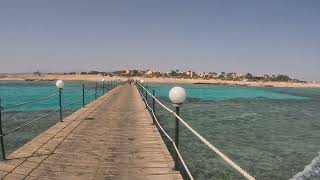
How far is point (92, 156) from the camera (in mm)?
7469

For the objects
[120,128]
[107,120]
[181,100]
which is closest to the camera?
[181,100]

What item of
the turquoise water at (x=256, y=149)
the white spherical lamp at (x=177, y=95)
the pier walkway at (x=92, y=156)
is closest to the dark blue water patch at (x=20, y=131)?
the pier walkway at (x=92, y=156)

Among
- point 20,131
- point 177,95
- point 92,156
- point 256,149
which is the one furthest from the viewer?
point 20,131

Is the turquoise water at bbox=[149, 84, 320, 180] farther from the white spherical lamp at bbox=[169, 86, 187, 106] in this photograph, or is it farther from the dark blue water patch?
the dark blue water patch

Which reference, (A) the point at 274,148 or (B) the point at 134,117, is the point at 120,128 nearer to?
(B) the point at 134,117

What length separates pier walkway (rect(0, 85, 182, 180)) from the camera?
6.18 m

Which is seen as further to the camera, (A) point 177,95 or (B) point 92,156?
(B) point 92,156

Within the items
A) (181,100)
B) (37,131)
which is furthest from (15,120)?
(181,100)

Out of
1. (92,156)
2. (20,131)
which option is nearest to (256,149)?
(92,156)

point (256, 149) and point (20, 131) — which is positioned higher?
point (20, 131)

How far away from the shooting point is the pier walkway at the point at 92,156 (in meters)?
6.18

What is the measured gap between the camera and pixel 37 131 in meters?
16.4

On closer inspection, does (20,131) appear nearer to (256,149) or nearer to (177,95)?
(256,149)

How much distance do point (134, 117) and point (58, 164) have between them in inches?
313
